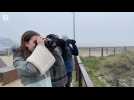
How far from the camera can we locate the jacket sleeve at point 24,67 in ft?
7.86

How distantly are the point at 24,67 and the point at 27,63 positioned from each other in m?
0.03

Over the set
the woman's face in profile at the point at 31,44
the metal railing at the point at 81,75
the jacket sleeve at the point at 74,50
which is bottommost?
the metal railing at the point at 81,75

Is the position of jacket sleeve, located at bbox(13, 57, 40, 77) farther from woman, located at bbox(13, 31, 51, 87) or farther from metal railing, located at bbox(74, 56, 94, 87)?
metal railing, located at bbox(74, 56, 94, 87)

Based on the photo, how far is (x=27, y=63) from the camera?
2402mm

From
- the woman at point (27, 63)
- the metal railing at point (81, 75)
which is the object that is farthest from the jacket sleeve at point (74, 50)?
the woman at point (27, 63)

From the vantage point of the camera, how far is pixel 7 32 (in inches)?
96.3

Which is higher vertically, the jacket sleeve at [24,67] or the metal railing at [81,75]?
the jacket sleeve at [24,67]

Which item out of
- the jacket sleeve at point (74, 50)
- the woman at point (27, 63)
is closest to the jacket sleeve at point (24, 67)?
the woman at point (27, 63)

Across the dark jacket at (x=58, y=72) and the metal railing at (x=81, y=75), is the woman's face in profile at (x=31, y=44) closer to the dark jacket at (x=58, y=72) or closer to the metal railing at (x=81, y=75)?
the dark jacket at (x=58, y=72)

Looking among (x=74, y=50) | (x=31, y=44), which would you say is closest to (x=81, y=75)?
(x=74, y=50)

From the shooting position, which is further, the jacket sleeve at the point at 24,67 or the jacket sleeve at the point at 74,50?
the jacket sleeve at the point at 74,50

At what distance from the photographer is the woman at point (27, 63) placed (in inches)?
95.1

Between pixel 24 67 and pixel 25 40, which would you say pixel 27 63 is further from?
pixel 25 40

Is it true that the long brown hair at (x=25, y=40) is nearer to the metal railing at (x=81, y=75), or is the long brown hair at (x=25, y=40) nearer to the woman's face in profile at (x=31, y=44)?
the woman's face in profile at (x=31, y=44)
